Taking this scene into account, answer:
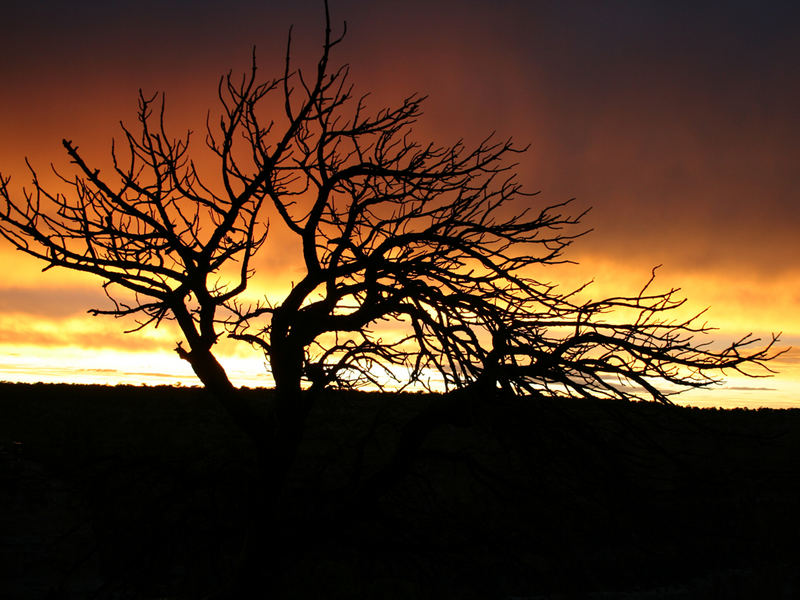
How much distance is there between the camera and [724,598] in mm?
13992

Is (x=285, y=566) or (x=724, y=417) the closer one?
(x=285, y=566)

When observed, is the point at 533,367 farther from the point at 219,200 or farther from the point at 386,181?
the point at 219,200

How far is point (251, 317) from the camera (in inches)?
296

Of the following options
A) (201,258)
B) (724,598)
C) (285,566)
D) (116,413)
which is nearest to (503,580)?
(724,598)

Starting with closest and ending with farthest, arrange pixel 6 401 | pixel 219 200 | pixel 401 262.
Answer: pixel 401 262 < pixel 219 200 < pixel 6 401

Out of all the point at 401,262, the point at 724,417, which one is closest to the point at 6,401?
the point at 401,262

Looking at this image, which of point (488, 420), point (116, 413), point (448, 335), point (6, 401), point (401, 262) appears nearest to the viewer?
point (488, 420)

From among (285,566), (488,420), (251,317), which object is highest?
(251,317)

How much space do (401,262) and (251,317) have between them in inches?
81.1

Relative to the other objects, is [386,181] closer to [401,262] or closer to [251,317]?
[401,262]

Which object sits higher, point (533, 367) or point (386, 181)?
point (386, 181)

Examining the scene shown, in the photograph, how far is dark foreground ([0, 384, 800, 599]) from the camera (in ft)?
18.2

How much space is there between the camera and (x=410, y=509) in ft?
27.1

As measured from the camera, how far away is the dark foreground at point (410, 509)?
18.2 ft
